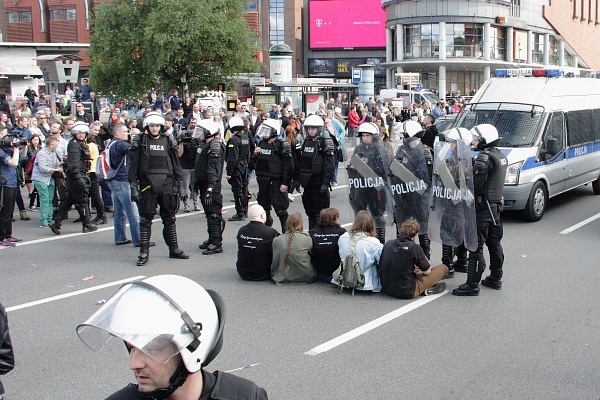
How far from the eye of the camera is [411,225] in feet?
26.8

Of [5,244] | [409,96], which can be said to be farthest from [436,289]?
[409,96]

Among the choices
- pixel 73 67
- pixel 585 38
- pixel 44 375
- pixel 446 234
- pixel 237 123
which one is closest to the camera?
pixel 44 375

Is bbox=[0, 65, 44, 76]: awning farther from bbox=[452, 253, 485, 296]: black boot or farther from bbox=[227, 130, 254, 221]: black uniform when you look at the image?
bbox=[452, 253, 485, 296]: black boot

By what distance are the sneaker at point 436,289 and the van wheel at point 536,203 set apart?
4.69 meters

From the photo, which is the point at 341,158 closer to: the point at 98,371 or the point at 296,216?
the point at 296,216

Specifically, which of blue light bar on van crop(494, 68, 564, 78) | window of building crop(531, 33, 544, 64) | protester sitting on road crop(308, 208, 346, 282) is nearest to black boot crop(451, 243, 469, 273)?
protester sitting on road crop(308, 208, 346, 282)

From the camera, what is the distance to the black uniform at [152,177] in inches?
Answer: 389

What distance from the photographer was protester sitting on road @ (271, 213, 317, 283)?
28.8 ft

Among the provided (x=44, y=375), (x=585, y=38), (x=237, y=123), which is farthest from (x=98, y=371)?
(x=585, y=38)

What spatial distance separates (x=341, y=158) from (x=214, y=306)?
11.3 m

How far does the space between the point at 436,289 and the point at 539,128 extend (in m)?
5.90

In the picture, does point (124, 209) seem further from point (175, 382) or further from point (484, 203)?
point (175, 382)

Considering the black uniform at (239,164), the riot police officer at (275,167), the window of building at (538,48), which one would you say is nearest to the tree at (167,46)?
the black uniform at (239,164)

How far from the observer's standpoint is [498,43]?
64.2m
